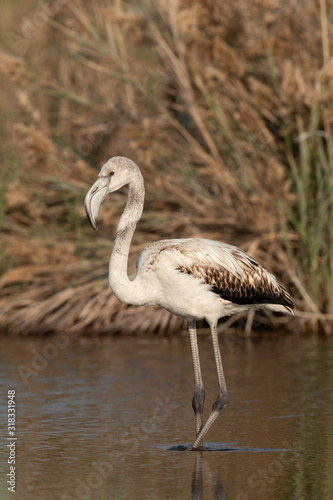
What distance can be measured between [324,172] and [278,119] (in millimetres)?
841

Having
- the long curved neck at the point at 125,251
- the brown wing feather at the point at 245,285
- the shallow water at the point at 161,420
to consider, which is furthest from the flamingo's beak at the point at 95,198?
the shallow water at the point at 161,420

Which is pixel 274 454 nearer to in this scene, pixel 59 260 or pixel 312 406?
pixel 312 406

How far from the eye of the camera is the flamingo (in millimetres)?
6770

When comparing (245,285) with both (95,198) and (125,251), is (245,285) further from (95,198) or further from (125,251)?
(95,198)

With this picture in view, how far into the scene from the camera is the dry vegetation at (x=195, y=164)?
11250mm

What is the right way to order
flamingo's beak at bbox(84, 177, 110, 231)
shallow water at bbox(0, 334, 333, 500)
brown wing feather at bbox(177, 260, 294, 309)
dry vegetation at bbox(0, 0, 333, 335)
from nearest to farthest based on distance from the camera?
1. shallow water at bbox(0, 334, 333, 500)
2. flamingo's beak at bbox(84, 177, 110, 231)
3. brown wing feather at bbox(177, 260, 294, 309)
4. dry vegetation at bbox(0, 0, 333, 335)

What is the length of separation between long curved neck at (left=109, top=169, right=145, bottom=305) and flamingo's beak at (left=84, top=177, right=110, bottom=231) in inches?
11.5

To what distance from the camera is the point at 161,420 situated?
7.56 m

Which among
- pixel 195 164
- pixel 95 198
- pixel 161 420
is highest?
pixel 195 164

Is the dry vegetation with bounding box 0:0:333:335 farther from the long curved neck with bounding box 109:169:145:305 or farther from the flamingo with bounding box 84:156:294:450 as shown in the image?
the long curved neck with bounding box 109:169:145:305

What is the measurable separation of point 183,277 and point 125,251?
44 centimetres

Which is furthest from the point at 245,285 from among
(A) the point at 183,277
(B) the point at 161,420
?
(B) the point at 161,420

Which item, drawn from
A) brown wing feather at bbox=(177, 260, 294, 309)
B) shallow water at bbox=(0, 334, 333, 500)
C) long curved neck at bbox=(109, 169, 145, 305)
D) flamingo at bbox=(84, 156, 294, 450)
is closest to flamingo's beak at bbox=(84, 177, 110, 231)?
flamingo at bbox=(84, 156, 294, 450)

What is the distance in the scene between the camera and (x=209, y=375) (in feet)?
31.7
